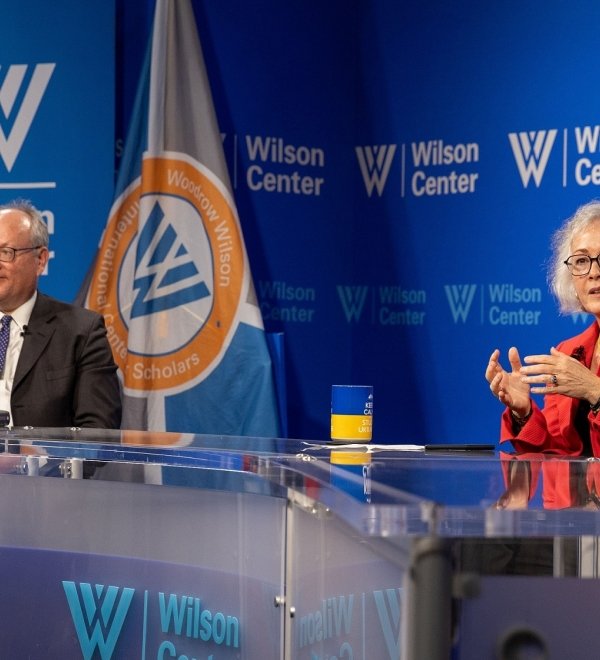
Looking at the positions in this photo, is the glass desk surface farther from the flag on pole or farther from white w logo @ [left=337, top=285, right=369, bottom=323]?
white w logo @ [left=337, top=285, right=369, bottom=323]

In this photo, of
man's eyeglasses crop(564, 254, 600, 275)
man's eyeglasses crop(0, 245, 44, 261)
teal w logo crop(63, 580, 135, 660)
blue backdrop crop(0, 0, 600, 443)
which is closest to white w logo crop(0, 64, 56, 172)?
blue backdrop crop(0, 0, 600, 443)

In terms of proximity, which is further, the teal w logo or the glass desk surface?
the teal w logo

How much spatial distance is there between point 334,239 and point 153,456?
10.2 feet

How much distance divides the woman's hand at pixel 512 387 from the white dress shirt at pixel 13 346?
1481mm

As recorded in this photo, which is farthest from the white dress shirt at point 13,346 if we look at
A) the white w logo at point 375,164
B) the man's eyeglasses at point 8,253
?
the white w logo at point 375,164

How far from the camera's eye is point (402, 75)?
16.0ft

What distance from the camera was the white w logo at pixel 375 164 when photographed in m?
4.91

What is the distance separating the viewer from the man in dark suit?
3361 mm

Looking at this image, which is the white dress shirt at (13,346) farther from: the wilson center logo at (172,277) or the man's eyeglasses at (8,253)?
the wilson center logo at (172,277)

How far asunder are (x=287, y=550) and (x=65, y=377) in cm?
183

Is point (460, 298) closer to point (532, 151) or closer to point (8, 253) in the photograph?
point (532, 151)

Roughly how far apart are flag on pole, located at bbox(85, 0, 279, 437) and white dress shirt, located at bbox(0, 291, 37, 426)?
3.22 ft

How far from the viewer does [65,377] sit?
3408mm

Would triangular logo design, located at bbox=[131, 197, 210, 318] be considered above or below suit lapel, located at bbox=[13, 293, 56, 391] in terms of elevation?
above
